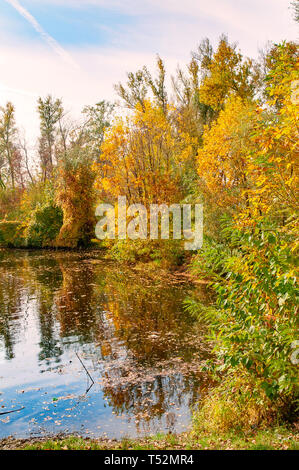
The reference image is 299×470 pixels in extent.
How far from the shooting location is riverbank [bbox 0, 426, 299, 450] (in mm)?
3900

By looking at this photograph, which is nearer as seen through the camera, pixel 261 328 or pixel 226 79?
pixel 261 328

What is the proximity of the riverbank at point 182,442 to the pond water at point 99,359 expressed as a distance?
337 millimetres

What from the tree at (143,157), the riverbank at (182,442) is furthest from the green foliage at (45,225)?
the riverbank at (182,442)

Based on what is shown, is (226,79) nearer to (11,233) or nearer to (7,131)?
(11,233)

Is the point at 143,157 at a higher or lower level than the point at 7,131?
lower

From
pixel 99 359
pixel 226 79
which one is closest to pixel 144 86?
pixel 226 79

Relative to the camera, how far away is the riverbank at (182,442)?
390 centimetres

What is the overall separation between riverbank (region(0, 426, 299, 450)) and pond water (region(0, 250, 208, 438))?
0.34 m

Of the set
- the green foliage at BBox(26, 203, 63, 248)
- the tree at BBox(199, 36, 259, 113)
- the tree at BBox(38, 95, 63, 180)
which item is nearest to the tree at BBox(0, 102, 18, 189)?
the tree at BBox(38, 95, 63, 180)

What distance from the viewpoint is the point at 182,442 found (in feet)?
14.0

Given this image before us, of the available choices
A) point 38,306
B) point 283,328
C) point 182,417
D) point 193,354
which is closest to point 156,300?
point 38,306

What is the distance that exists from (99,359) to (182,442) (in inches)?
133

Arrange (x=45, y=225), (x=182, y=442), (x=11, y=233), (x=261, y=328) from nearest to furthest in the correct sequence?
1. (x=182, y=442)
2. (x=261, y=328)
3. (x=45, y=225)
4. (x=11, y=233)
